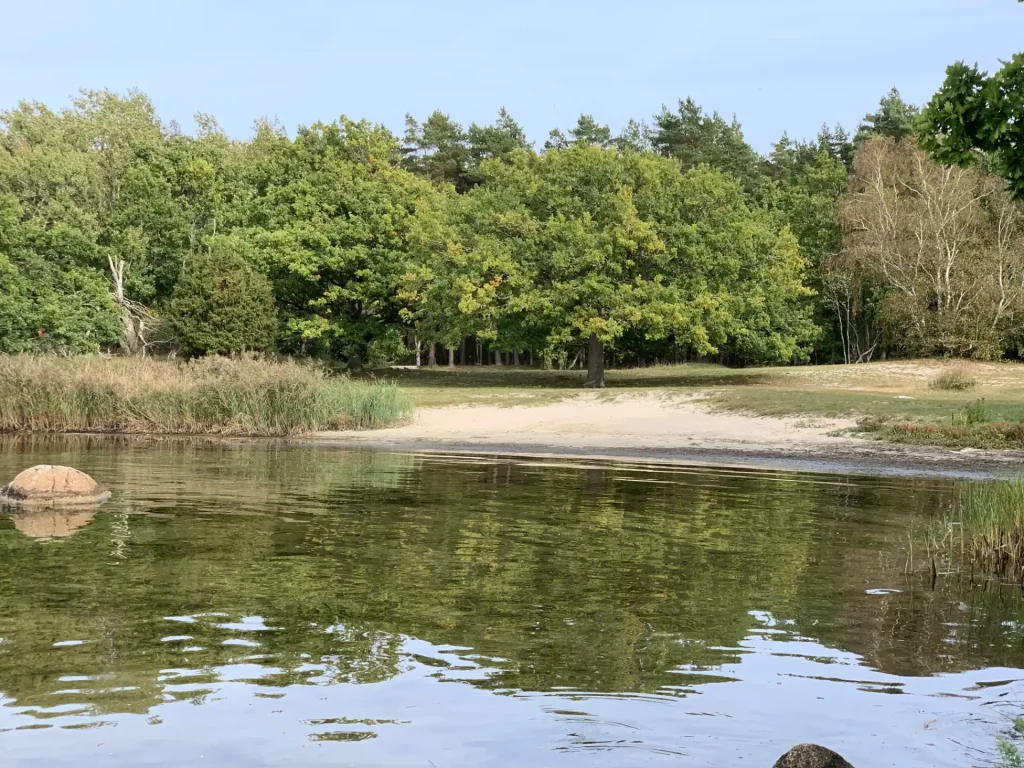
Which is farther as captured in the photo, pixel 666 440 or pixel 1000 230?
pixel 1000 230

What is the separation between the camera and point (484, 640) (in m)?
8.13

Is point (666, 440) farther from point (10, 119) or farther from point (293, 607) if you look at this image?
point (10, 119)

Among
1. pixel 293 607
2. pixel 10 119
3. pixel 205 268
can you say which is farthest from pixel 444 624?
pixel 10 119

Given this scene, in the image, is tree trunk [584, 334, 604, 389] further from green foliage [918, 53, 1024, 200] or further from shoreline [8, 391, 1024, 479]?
green foliage [918, 53, 1024, 200]

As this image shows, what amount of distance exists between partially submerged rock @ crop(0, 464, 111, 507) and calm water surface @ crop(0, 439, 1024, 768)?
54cm

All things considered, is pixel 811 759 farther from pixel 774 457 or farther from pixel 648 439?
pixel 648 439

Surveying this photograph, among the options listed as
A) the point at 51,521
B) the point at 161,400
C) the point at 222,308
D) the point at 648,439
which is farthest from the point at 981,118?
the point at 222,308

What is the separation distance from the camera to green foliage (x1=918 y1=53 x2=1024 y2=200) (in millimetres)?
12633

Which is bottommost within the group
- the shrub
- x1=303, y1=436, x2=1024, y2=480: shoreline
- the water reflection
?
x1=303, y1=436, x2=1024, y2=480: shoreline

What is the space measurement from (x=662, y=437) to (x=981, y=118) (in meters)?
17.1

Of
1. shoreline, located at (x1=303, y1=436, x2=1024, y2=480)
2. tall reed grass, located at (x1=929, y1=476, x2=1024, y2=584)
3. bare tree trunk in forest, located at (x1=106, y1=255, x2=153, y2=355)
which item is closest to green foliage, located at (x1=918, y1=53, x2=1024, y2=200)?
tall reed grass, located at (x1=929, y1=476, x2=1024, y2=584)

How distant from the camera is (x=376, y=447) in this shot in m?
27.8

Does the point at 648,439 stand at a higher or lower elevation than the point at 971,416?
lower

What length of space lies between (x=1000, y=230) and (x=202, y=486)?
1773 inches
